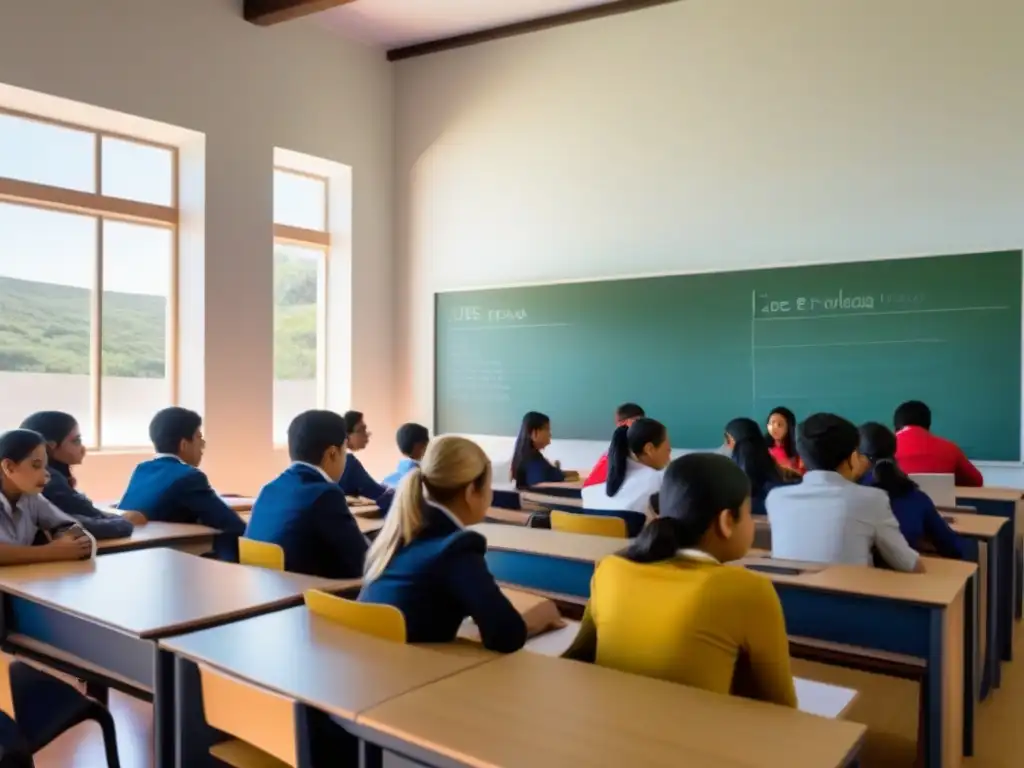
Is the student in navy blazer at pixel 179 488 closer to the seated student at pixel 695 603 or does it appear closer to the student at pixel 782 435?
the seated student at pixel 695 603

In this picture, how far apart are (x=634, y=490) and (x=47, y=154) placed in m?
4.59

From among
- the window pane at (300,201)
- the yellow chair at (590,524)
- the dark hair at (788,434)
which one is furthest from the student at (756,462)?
the window pane at (300,201)

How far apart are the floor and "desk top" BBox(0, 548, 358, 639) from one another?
67 cm

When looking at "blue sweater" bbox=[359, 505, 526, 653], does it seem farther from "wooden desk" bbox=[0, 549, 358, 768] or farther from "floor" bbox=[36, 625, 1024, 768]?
"floor" bbox=[36, 625, 1024, 768]

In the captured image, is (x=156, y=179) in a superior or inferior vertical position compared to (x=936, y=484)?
superior

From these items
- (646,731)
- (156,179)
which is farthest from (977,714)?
(156,179)

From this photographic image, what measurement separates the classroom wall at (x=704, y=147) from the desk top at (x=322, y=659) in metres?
4.66

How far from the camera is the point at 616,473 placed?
384 centimetres

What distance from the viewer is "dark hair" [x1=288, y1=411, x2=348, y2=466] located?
9.73ft

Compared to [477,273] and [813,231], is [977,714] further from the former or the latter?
[477,273]

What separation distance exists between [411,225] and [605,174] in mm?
1933

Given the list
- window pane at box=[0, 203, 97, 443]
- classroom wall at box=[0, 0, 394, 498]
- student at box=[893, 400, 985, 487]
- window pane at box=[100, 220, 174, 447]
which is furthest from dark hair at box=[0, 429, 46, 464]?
student at box=[893, 400, 985, 487]

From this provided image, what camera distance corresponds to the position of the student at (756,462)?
14.5 feet

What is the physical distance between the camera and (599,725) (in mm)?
1407
